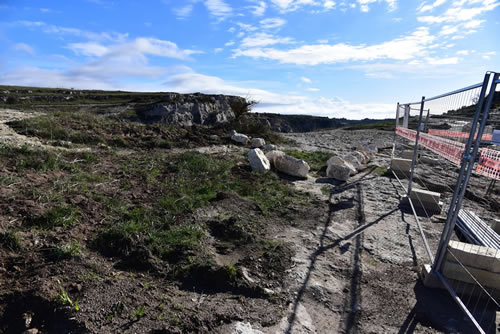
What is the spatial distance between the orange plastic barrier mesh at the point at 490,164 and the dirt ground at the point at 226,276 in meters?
1.35

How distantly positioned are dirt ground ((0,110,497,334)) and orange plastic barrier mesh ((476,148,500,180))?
135cm

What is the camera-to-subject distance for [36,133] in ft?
25.8

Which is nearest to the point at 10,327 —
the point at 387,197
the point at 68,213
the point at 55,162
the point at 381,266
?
the point at 68,213

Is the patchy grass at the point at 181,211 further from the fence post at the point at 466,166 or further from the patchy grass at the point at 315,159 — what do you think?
the patchy grass at the point at 315,159

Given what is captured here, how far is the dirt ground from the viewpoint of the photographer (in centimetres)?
235

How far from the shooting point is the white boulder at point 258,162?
296 inches

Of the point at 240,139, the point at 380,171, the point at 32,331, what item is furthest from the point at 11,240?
the point at 240,139

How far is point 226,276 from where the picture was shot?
3.04m

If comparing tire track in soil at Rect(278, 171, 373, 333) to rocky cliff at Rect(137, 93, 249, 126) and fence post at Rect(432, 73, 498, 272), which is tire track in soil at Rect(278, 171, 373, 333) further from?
rocky cliff at Rect(137, 93, 249, 126)

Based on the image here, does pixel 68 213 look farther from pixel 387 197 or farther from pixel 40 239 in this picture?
pixel 387 197

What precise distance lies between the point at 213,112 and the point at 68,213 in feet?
74.7

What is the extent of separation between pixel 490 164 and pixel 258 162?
4.97 metres

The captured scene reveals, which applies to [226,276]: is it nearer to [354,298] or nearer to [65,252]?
[354,298]

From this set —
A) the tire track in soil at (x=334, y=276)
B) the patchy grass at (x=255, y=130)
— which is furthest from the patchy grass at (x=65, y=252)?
the patchy grass at (x=255, y=130)
